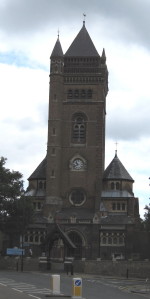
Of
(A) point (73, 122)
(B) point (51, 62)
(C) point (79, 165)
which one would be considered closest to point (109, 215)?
(C) point (79, 165)

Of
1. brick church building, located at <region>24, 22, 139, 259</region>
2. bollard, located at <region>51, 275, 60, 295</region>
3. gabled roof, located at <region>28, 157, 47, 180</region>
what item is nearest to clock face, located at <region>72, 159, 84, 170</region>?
brick church building, located at <region>24, 22, 139, 259</region>

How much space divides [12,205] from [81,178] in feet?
63.1

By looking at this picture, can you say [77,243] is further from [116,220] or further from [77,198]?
[77,198]

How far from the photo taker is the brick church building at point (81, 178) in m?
91.9

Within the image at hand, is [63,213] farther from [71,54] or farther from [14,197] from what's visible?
[71,54]

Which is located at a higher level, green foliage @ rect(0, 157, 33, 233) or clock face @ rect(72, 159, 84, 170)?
clock face @ rect(72, 159, 84, 170)

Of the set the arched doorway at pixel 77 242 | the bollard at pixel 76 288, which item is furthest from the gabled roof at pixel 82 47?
the bollard at pixel 76 288

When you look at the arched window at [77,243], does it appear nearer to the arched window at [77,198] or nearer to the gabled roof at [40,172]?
the arched window at [77,198]

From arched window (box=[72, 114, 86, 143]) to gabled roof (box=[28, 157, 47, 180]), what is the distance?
832 cm

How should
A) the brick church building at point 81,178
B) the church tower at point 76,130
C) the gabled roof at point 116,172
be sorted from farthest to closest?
the gabled roof at point 116,172 < the church tower at point 76,130 < the brick church building at point 81,178

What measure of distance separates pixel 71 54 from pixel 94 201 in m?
24.9

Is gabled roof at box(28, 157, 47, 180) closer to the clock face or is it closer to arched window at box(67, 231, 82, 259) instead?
the clock face

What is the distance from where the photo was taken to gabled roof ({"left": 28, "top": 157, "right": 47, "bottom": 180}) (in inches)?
3981

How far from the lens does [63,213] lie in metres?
94.2
